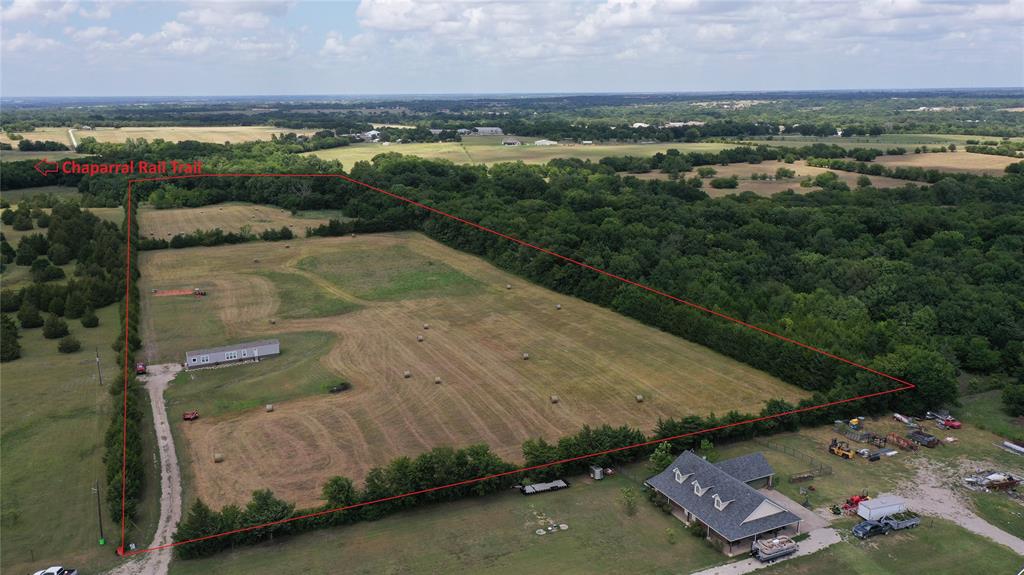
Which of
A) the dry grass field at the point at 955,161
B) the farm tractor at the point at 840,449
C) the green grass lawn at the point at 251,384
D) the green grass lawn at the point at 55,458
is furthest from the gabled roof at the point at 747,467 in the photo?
the dry grass field at the point at 955,161

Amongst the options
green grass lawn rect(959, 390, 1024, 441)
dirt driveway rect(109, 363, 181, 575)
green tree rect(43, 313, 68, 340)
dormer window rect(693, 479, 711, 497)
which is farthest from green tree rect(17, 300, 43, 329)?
green grass lawn rect(959, 390, 1024, 441)

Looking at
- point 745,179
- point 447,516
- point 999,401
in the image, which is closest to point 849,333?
point 999,401

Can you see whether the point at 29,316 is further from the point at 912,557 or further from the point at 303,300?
the point at 912,557

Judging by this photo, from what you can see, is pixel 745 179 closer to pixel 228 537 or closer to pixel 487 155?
pixel 487 155

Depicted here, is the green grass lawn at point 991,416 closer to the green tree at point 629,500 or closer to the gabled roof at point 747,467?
the gabled roof at point 747,467

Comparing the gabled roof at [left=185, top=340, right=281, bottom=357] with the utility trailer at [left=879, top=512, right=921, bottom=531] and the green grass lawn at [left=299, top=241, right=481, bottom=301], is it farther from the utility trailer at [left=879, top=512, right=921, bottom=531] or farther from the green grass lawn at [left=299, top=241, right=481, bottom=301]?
the utility trailer at [left=879, top=512, right=921, bottom=531]
